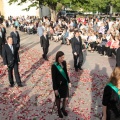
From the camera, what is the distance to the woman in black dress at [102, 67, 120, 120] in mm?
3777

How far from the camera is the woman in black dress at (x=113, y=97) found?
3.78 meters

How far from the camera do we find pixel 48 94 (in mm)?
8273

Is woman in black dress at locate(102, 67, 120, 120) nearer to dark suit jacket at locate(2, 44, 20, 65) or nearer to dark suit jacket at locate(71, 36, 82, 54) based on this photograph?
dark suit jacket at locate(2, 44, 20, 65)

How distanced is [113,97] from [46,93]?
4.80 meters

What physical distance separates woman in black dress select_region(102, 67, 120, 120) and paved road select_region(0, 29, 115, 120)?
2732 millimetres

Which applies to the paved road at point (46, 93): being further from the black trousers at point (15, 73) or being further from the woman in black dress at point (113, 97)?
the woman in black dress at point (113, 97)

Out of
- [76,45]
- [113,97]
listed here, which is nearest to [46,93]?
[76,45]

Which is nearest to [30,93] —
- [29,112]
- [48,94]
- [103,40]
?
[48,94]

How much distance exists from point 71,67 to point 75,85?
2740 mm

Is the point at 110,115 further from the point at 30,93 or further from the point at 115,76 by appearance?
the point at 30,93

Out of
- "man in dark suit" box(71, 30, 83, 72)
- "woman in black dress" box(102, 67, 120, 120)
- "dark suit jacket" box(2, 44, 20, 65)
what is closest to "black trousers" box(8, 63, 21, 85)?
"dark suit jacket" box(2, 44, 20, 65)

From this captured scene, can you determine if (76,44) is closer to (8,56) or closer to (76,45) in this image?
(76,45)

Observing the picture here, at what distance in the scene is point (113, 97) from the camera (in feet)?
12.5

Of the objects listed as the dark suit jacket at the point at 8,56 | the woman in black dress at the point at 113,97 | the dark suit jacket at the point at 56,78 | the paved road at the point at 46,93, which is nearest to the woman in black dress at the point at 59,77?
the dark suit jacket at the point at 56,78
